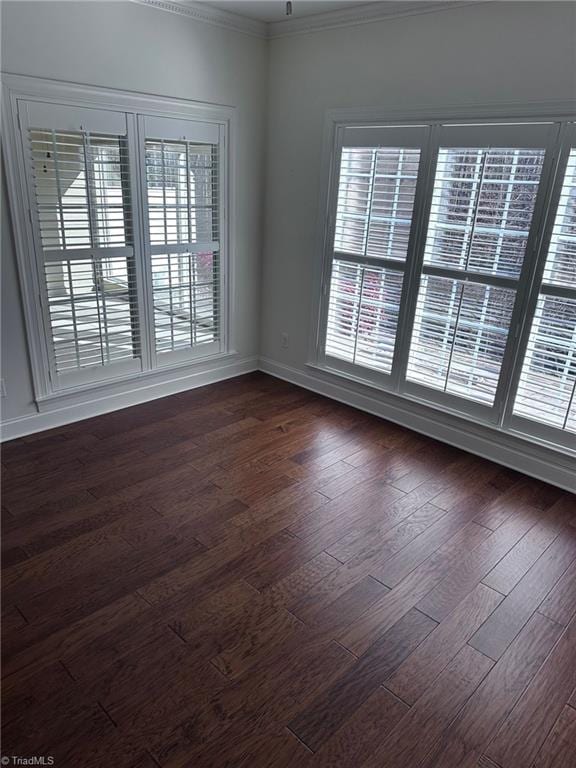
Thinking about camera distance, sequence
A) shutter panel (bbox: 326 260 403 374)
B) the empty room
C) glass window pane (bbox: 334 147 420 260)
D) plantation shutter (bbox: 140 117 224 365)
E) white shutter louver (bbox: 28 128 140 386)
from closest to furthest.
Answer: the empty room
white shutter louver (bbox: 28 128 140 386)
glass window pane (bbox: 334 147 420 260)
plantation shutter (bbox: 140 117 224 365)
shutter panel (bbox: 326 260 403 374)

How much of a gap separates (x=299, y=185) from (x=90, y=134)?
154 cm

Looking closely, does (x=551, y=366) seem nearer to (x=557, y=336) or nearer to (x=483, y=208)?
(x=557, y=336)

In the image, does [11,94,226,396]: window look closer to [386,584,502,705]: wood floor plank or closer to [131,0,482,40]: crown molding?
[131,0,482,40]: crown molding

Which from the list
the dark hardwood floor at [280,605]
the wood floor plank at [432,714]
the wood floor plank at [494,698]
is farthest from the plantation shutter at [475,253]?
the wood floor plank at [432,714]

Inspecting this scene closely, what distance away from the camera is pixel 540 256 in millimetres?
2859

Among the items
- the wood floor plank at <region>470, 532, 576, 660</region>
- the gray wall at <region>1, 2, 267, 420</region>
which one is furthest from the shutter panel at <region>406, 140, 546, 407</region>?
the gray wall at <region>1, 2, 267, 420</region>

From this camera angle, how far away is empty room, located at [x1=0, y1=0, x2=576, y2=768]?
177 cm

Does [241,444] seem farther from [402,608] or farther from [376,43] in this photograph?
[376,43]

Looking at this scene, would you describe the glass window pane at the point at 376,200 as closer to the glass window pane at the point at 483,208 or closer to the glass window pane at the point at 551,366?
the glass window pane at the point at 483,208

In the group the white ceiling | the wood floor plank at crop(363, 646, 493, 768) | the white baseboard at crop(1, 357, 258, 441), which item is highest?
the white ceiling

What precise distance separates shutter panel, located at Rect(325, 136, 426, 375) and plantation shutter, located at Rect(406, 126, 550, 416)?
0.63ft

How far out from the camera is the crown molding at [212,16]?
3.21 meters

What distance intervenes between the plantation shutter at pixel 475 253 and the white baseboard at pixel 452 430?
0.20 meters

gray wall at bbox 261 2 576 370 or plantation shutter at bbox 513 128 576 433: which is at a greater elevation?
gray wall at bbox 261 2 576 370
